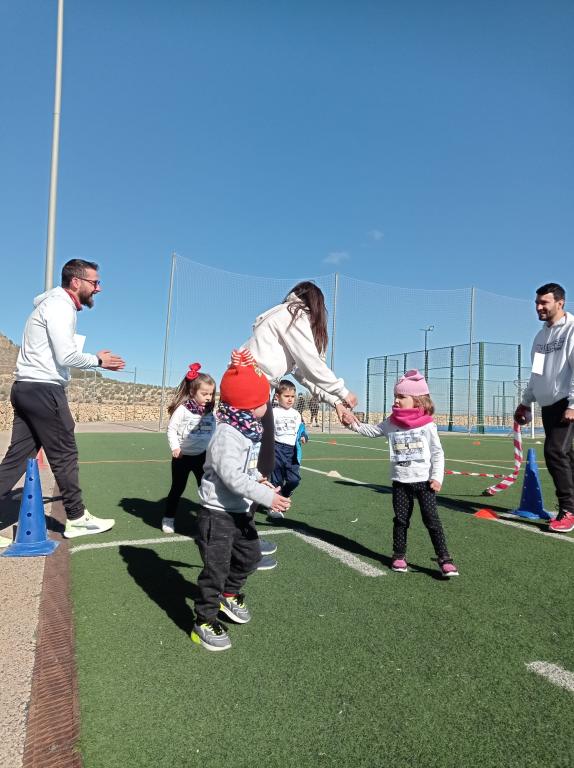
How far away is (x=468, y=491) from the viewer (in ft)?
24.2

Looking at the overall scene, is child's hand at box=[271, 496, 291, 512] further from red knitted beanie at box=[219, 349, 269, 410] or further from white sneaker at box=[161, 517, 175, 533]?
white sneaker at box=[161, 517, 175, 533]

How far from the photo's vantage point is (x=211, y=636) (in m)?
2.57

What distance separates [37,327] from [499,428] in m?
27.7

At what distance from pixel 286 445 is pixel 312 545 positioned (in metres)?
1.40

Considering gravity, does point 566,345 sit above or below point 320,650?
above

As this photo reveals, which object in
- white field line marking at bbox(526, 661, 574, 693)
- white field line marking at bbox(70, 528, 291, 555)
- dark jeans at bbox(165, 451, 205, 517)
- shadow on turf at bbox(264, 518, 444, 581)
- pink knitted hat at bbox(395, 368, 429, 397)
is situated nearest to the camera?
white field line marking at bbox(526, 661, 574, 693)

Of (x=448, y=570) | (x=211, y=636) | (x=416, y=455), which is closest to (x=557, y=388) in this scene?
(x=416, y=455)

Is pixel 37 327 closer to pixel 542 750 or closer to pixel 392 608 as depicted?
pixel 392 608

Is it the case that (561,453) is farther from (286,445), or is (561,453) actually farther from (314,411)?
(314,411)

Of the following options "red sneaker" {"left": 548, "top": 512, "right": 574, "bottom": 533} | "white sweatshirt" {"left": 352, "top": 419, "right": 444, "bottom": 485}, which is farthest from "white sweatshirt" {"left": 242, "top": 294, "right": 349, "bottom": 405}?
"red sneaker" {"left": 548, "top": 512, "right": 574, "bottom": 533}

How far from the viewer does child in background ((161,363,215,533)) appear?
198 inches

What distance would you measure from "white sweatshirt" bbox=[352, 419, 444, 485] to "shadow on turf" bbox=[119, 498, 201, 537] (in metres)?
1.98

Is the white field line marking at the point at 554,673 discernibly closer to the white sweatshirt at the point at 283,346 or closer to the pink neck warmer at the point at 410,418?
the pink neck warmer at the point at 410,418

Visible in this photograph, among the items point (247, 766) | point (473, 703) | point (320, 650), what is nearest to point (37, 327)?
point (320, 650)
